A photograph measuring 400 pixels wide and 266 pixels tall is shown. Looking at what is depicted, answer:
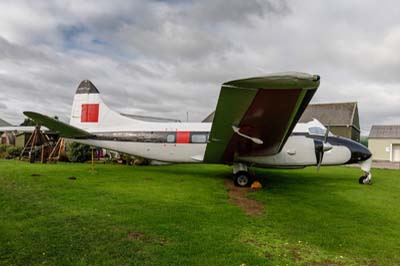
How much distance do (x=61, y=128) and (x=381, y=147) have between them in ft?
126

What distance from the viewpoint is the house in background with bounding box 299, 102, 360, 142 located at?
122 feet

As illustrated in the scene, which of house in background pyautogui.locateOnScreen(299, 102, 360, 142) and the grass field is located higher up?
house in background pyautogui.locateOnScreen(299, 102, 360, 142)

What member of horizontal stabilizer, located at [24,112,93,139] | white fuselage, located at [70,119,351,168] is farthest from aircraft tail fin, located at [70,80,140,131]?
horizontal stabilizer, located at [24,112,93,139]

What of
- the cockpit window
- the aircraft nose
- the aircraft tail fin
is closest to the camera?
Result: the cockpit window

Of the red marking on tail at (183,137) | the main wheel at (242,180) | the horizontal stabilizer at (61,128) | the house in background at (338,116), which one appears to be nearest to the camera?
the horizontal stabilizer at (61,128)

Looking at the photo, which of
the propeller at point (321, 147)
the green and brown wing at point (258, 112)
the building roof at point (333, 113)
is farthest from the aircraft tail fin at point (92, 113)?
the building roof at point (333, 113)

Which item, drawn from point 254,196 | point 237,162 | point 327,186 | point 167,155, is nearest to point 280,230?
point 254,196

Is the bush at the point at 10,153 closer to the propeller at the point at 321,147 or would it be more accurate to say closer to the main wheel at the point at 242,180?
the main wheel at the point at 242,180

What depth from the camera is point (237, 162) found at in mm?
12227

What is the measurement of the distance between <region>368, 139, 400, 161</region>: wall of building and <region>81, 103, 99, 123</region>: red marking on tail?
3533 cm

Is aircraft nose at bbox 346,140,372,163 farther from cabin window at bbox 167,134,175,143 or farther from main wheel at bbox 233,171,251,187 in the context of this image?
cabin window at bbox 167,134,175,143

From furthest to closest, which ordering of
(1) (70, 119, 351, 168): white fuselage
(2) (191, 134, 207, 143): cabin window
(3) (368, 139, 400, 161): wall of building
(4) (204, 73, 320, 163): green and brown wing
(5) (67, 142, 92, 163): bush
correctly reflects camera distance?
(3) (368, 139, 400, 161): wall of building → (5) (67, 142, 92, 163): bush → (2) (191, 134, 207, 143): cabin window → (1) (70, 119, 351, 168): white fuselage → (4) (204, 73, 320, 163): green and brown wing

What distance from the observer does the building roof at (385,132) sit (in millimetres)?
36550

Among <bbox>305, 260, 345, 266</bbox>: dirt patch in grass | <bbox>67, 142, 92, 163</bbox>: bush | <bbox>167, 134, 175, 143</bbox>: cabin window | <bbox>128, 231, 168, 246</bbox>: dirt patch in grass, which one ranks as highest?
<bbox>167, 134, 175, 143</bbox>: cabin window
